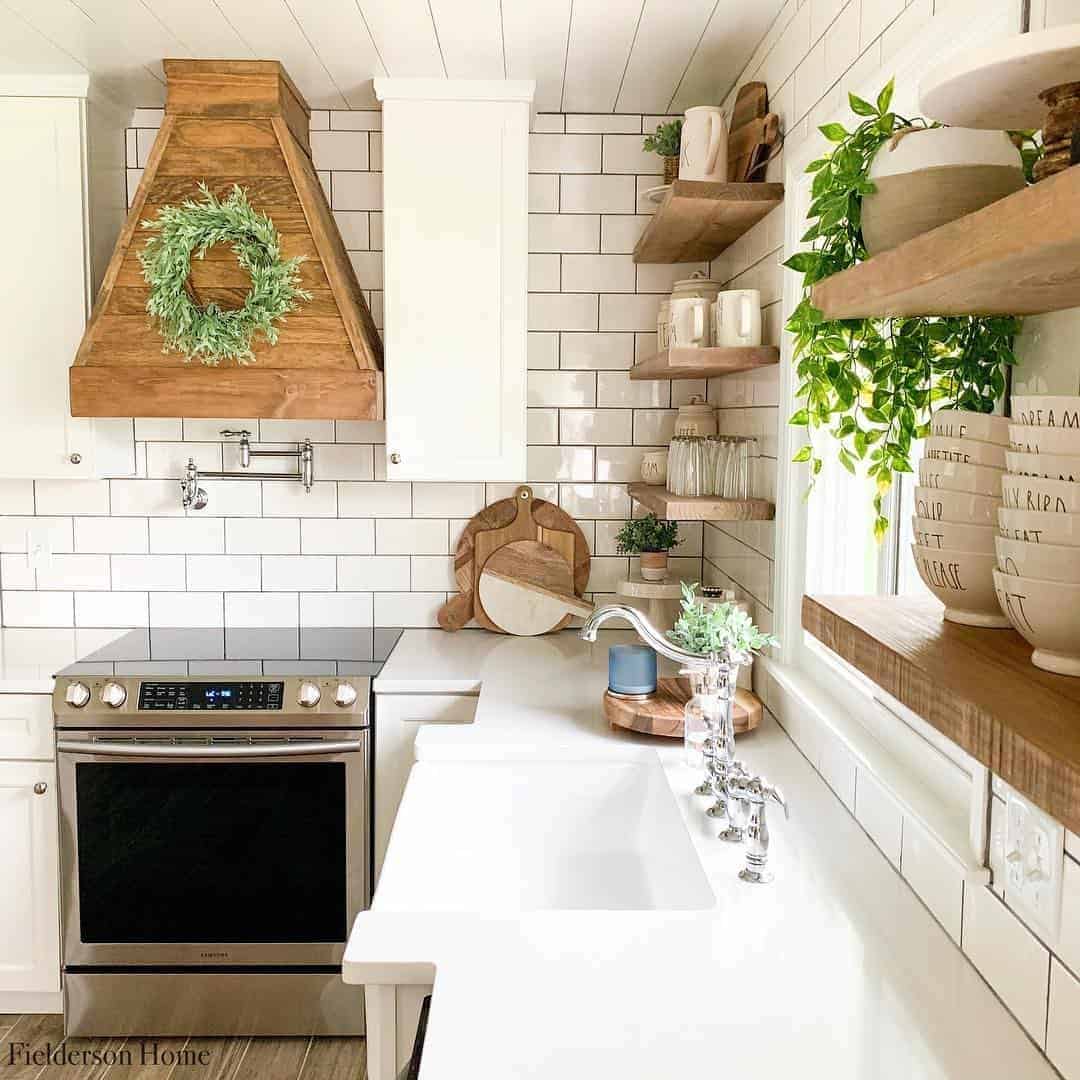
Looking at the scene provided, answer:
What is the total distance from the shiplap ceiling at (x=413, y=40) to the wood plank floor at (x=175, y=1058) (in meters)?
2.41

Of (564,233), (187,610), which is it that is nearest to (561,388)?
(564,233)

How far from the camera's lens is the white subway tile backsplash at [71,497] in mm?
3070

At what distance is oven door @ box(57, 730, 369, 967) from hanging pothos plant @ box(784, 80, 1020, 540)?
1.65m

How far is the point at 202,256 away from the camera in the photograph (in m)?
2.60

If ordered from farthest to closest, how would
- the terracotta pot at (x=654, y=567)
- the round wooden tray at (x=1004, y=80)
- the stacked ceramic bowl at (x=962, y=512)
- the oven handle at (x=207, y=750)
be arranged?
the terracotta pot at (x=654, y=567) → the oven handle at (x=207, y=750) → the stacked ceramic bowl at (x=962, y=512) → the round wooden tray at (x=1004, y=80)

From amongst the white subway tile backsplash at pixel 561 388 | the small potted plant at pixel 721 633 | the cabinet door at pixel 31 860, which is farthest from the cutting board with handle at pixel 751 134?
the cabinet door at pixel 31 860

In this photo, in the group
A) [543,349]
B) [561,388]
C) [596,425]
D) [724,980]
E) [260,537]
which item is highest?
[543,349]

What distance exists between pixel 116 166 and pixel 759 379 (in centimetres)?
193

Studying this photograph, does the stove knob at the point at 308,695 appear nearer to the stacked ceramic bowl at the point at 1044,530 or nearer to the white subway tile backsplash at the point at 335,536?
the white subway tile backsplash at the point at 335,536

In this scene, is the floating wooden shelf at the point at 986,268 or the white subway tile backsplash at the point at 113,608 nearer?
the floating wooden shelf at the point at 986,268

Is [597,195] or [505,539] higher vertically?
[597,195]

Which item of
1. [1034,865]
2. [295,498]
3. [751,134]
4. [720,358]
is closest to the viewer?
[1034,865]

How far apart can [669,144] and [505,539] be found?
1.20m

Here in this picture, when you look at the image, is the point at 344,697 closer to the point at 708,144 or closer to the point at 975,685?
the point at 708,144
